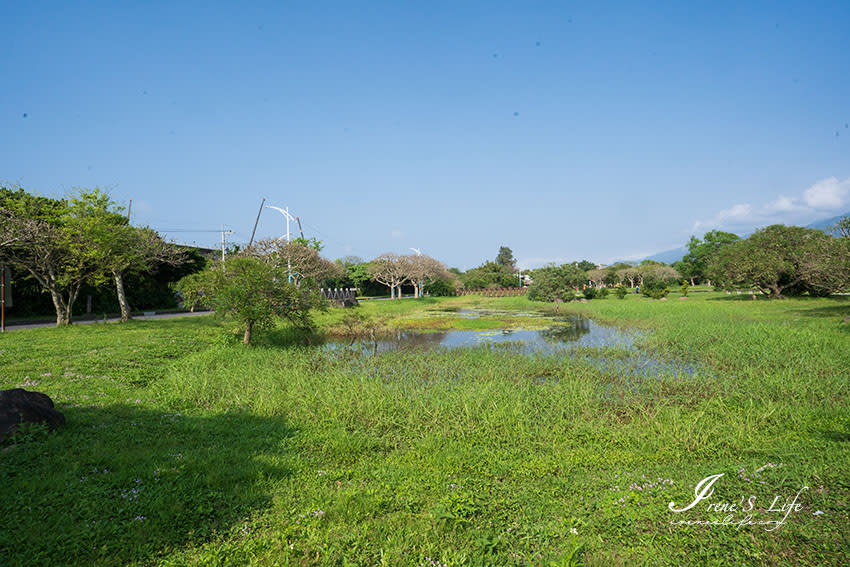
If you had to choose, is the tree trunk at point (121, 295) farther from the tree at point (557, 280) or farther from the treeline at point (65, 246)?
the tree at point (557, 280)

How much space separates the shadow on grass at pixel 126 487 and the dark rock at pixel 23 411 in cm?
21

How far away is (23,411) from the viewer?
5207 millimetres

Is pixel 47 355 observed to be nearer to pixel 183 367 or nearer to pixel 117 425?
pixel 183 367

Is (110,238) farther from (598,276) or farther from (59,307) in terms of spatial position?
(598,276)

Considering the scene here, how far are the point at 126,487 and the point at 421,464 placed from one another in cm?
306

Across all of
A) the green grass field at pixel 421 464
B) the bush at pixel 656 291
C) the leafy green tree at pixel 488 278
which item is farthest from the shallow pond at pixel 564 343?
the leafy green tree at pixel 488 278

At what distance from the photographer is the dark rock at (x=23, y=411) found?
5.00m

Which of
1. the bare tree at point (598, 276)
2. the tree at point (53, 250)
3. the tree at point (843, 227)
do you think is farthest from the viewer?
the bare tree at point (598, 276)

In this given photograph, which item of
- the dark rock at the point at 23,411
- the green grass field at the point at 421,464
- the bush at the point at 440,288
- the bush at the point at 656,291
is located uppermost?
the bush at the point at 440,288

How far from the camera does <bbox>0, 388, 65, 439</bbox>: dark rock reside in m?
5.00

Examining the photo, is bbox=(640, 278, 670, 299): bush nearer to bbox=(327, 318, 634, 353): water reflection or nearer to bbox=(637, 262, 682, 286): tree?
bbox=(327, 318, 634, 353): water reflection

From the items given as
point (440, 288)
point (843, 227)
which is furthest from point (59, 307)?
point (440, 288)

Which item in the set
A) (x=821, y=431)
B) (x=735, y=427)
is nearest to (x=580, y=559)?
(x=735, y=427)

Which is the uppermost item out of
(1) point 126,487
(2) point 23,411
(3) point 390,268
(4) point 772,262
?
(3) point 390,268
